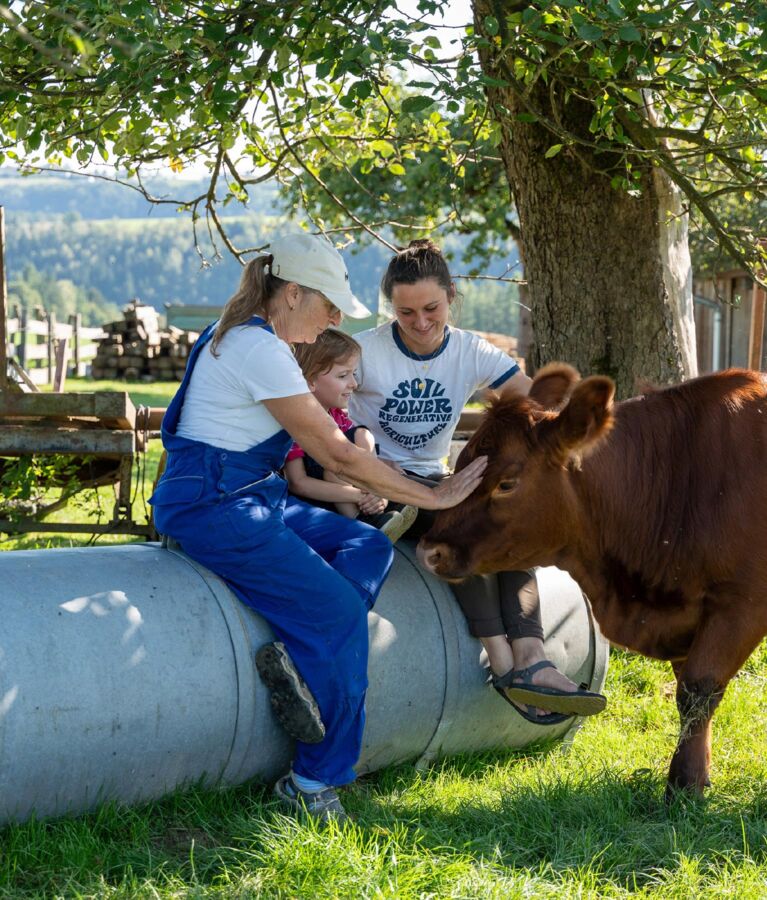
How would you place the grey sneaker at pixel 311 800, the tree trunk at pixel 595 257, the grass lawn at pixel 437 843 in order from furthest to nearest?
1. the tree trunk at pixel 595 257
2. the grey sneaker at pixel 311 800
3. the grass lawn at pixel 437 843

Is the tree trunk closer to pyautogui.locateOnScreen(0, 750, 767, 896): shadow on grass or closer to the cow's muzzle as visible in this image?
the cow's muzzle

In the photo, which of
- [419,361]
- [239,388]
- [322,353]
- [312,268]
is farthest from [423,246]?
[239,388]

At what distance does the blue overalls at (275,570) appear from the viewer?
4082 millimetres

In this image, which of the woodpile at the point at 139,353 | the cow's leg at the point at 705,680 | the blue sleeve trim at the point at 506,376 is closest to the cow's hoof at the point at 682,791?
the cow's leg at the point at 705,680

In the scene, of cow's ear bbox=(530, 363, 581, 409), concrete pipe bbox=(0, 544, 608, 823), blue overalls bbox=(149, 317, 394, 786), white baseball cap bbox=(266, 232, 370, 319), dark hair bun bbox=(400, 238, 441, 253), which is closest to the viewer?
concrete pipe bbox=(0, 544, 608, 823)

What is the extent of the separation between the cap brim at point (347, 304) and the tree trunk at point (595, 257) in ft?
9.17

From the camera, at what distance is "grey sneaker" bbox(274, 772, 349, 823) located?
397 centimetres

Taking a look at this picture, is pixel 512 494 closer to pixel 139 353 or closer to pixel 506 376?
pixel 506 376

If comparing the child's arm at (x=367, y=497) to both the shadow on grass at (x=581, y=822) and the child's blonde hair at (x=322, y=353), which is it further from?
the shadow on grass at (x=581, y=822)

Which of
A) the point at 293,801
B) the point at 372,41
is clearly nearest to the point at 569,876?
the point at 293,801

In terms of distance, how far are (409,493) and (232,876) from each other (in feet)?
4.94

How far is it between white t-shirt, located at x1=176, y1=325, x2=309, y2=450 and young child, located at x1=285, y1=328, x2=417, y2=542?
1.90 ft

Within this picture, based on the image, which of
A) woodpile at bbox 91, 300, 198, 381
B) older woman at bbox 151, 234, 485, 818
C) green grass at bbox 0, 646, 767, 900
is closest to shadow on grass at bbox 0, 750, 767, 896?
green grass at bbox 0, 646, 767, 900

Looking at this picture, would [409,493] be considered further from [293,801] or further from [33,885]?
[33,885]
